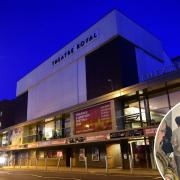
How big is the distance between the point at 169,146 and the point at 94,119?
2307 centimetres

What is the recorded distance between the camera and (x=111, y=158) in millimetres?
23641

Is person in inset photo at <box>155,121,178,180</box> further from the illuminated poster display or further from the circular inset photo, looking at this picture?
the illuminated poster display

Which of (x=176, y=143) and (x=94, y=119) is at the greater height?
(x=94, y=119)

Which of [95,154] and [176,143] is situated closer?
[176,143]

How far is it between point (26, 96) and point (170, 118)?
43.9m

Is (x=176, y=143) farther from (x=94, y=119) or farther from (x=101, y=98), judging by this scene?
(x=94, y=119)

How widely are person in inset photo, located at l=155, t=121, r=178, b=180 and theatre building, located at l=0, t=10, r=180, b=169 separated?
16.9 meters

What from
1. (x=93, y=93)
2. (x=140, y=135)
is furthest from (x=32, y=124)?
(x=140, y=135)

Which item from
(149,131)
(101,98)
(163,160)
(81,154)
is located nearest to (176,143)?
(163,160)

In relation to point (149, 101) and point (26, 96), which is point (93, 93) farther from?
point (26, 96)

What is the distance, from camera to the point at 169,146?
1.96 metres

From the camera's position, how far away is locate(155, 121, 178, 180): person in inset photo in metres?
1.93

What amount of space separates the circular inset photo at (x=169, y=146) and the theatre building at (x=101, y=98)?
1691 cm

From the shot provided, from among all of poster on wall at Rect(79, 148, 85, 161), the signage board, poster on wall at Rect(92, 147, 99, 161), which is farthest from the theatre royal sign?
the signage board
